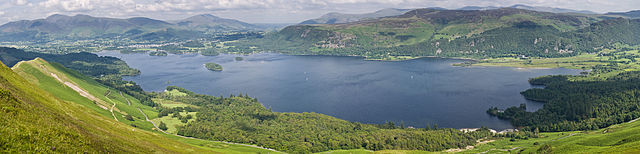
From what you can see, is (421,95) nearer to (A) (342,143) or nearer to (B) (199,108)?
(A) (342,143)

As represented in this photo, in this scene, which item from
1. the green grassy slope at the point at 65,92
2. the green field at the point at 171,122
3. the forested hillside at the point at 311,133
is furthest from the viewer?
the green field at the point at 171,122

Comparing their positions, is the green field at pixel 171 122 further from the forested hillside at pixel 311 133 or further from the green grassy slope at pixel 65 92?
the green grassy slope at pixel 65 92

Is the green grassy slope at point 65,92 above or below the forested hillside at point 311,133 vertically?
above

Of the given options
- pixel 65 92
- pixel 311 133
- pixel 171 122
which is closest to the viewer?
pixel 65 92

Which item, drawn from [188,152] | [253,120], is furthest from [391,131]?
[188,152]

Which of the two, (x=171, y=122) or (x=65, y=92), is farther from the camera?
(x=171, y=122)

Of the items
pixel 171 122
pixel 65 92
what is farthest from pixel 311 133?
pixel 65 92

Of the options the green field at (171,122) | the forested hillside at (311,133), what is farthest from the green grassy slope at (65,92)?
the forested hillside at (311,133)

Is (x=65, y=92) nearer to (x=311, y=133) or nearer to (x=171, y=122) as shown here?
(x=171, y=122)

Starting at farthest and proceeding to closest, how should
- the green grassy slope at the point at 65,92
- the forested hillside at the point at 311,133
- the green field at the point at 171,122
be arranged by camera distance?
the green field at the point at 171,122 < the forested hillside at the point at 311,133 < the green grassy slope at the point at 65,92

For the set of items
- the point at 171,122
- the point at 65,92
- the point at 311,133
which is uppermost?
the point at 65,92

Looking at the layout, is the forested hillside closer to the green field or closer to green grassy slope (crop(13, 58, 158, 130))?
the green field

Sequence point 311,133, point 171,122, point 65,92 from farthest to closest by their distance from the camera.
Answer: point 171,122 → point 311,133 → point 65,92

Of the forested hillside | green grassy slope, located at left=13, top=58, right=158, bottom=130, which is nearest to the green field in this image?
the forested hillside
